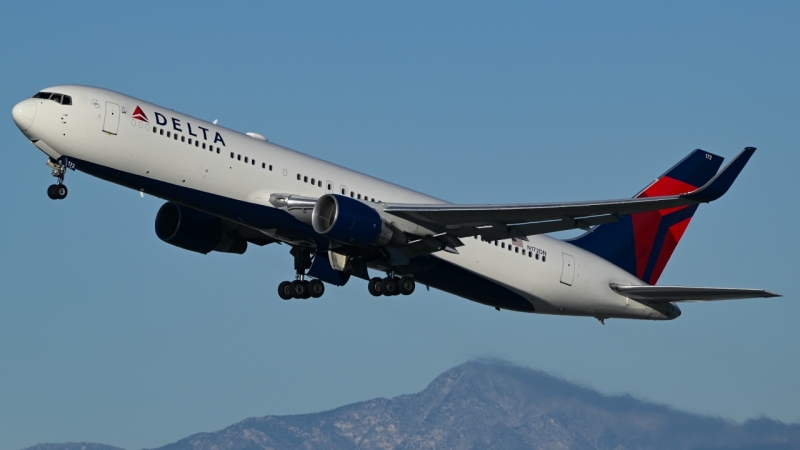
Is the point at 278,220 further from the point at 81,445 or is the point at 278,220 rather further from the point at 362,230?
the point at 81,445

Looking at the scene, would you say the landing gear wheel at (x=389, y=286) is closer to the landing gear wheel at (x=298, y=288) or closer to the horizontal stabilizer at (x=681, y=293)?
the landing gear wheel at (x=298, y=288)

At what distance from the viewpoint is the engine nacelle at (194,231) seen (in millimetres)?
40969

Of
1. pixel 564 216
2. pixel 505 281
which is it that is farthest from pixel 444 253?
pixel 564 216

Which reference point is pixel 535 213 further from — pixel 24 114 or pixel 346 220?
pixel 24 114

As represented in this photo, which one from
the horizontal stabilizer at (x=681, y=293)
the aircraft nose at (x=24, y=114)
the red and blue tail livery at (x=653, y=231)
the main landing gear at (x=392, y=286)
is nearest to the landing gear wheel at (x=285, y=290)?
the main landing gear at (x=392, y=286)

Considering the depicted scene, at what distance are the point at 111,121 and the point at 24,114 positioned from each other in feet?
8.64

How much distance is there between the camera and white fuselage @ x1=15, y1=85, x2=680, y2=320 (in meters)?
33.7

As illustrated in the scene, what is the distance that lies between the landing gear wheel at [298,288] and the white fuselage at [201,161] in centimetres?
475

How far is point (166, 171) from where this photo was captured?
112 ft

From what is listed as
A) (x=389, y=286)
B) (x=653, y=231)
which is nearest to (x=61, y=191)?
(x=389, y=286)

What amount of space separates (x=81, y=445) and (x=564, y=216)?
585 feet

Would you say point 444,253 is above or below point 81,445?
above

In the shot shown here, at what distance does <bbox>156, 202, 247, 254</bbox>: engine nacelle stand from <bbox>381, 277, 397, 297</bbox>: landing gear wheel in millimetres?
6026

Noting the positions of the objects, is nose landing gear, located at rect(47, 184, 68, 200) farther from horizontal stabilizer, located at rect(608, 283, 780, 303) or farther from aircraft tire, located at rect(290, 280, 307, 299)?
horizontal stabilizer, located at rect(608, 283, 780, 303)
